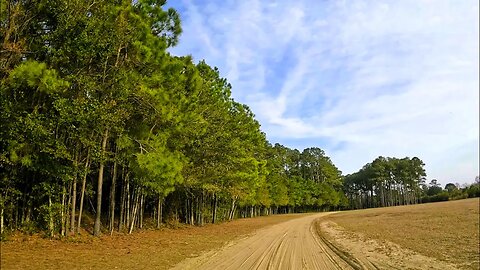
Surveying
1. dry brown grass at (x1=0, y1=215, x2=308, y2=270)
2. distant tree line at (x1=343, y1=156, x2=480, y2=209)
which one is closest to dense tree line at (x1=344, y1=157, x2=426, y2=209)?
distant tree line at (x1=343, y1=156, x2=480, y2=209)

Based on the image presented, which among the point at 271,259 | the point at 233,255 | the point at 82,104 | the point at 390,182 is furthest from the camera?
the point at 390,182

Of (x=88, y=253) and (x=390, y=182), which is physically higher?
(x=390, y=182)

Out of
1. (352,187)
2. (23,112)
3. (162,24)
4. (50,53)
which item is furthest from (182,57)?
(352,187)

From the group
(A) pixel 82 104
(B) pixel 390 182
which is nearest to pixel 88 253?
(A) pixel 82 104

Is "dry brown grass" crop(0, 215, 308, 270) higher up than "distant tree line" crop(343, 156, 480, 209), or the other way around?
"distant tree line" crop(343, 156, 480, 209)

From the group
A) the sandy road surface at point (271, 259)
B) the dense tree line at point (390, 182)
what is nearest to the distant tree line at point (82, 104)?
the sandy road surface at point (271, 259)

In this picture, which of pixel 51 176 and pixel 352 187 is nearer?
pixel 51 176

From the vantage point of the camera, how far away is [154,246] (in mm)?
16078

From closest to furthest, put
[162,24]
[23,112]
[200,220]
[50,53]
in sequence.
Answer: [23,112], [50,53], [162,24], [200,220]

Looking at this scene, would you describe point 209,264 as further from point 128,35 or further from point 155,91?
point 128,35

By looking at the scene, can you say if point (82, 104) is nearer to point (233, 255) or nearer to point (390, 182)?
point (233, 255)

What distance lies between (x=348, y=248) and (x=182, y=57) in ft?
43.4

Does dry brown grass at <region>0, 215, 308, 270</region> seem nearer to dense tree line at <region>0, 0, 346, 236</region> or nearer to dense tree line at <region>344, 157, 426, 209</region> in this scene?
dense tree line at <region>0, 0, 346, 236</region>

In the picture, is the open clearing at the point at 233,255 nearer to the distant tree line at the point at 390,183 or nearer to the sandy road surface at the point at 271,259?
the sandy road surface at the point at 271,259
